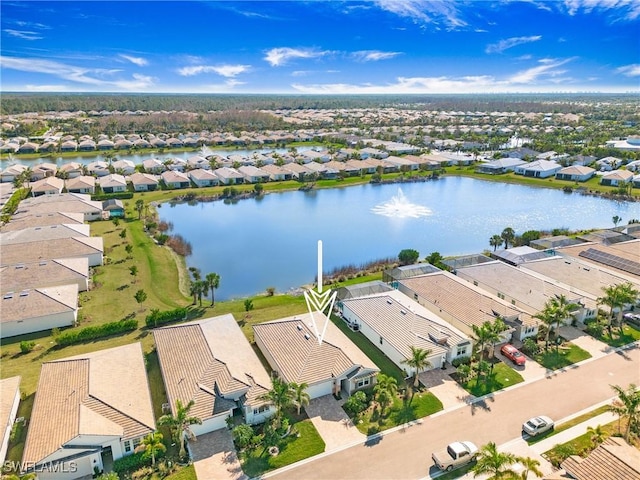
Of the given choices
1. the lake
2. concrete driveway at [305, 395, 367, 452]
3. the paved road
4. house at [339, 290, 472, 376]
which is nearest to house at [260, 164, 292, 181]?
A: the lake

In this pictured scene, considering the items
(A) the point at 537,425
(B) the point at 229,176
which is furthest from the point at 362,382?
(B) the point at 229,176

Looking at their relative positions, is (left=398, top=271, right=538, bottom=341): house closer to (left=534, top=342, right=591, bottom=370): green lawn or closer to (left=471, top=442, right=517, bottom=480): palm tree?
(left=534, top=342, right=591, bottom=370): green lawn

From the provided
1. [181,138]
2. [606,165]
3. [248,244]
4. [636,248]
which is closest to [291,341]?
[248,244]

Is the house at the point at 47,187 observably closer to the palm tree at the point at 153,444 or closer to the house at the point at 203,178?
the house at the point at 203,178

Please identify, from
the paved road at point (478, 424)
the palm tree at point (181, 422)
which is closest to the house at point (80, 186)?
the palm tree at point (181, 422)

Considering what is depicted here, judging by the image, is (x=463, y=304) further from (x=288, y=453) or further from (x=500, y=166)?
(x=500, y=166)

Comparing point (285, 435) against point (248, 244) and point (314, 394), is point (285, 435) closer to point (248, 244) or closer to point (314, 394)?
point (314, 394)
